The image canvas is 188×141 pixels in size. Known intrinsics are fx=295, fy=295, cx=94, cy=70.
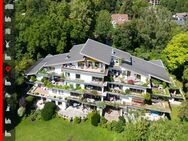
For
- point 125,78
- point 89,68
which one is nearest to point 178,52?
point 125,78

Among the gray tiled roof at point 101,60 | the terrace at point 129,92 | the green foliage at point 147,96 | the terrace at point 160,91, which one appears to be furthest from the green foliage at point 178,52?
the green foliage at point 147,96

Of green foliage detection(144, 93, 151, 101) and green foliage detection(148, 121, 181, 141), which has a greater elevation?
green foliage detection(144, 93, 151, 101)

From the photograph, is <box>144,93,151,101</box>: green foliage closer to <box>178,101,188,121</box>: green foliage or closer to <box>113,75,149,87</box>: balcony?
<box>113,75,149,87</box>: balcony

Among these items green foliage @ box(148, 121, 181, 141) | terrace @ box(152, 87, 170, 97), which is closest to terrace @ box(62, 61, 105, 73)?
terrace @ box(152, 87, 170, 97)

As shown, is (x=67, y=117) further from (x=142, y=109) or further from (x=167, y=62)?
(x=167, y=62)

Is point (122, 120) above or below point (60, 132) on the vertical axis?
above

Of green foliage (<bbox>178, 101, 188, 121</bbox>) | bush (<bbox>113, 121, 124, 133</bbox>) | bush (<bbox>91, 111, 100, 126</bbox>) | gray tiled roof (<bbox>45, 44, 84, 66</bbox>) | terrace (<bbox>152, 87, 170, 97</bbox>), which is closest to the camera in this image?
bush (<bbox>113, 121, 124, 133</bbox>)

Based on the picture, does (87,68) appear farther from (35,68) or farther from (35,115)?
(35,115)
